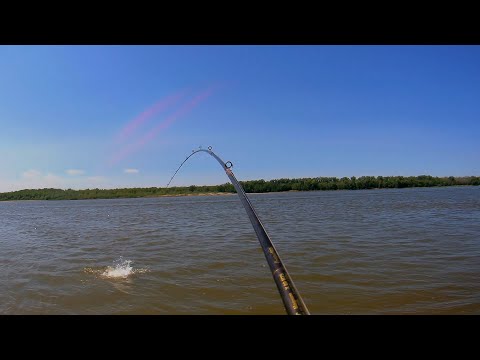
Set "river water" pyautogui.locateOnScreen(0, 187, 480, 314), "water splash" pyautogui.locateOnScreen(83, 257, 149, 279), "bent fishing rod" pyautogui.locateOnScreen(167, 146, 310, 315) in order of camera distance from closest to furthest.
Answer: "bent fishing rod" pyautogui.locateOnScreen(167, 146, 310, 315), "river water" pyautogui.locateOnScreen(0, 187, 480, 314), "water splash" pyautogui.locateOnScreen(83, 257, 149, 279)

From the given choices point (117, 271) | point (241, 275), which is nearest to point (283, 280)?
point (241, 275)

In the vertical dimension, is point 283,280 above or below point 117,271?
above

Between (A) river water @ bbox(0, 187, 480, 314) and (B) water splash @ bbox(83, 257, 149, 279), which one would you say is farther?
(B) water splash @ bbox(83, 257, 149, 279)

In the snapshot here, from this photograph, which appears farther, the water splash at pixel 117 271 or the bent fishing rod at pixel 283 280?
the water splash at pixel 117 271

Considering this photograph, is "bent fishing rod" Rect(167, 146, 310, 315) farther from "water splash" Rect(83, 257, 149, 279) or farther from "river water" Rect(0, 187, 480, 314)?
"water splash" Rect(83, 257, 149, 279)

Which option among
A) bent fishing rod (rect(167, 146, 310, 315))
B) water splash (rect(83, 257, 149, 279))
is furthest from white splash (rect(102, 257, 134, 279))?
bent fishing rod (rect(167, 146, 310, 315))

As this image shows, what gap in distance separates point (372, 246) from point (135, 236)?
8.75 metres

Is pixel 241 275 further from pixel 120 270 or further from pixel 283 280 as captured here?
pixel 283 280

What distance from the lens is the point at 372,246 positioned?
30.2 ft

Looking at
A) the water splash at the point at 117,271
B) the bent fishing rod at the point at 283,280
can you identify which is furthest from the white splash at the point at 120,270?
the bent fishing rod at the point at 283,280

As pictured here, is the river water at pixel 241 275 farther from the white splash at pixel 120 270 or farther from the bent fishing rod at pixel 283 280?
the bent fishing rod at pixel 283 280
